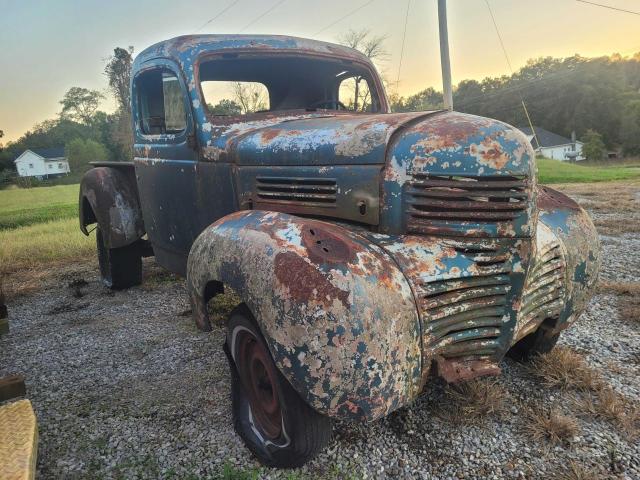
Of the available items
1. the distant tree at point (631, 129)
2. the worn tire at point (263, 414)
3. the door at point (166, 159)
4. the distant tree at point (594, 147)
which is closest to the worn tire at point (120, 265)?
the door at point (166, 159)

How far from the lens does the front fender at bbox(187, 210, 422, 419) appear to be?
172 cm

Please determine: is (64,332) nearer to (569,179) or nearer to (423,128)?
(423,128)

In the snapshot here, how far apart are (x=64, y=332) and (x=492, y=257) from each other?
3.64m

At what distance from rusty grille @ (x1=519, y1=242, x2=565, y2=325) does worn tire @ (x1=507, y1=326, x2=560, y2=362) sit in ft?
1.14

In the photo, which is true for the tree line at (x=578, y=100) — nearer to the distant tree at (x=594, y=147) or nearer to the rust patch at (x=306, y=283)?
the distant tree at (x=594, y=147)

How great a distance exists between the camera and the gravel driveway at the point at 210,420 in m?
2.17

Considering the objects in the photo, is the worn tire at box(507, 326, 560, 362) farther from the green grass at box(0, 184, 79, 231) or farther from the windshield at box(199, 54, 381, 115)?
the green grass at box(0, 184, 79, 231)

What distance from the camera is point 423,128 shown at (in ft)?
7.07

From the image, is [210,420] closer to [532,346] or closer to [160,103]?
[532,346]

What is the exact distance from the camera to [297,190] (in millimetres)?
2564

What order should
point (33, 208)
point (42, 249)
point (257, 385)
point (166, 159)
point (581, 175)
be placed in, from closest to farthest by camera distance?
point (257, 385) < point (166, 159) < point (42, 249) < point (33, 208) < point (581, 175)

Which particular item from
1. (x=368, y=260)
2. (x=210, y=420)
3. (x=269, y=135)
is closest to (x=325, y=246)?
(x=368, y=260)

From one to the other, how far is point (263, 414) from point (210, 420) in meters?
0.48

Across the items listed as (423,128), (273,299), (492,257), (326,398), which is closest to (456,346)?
(492,257)
